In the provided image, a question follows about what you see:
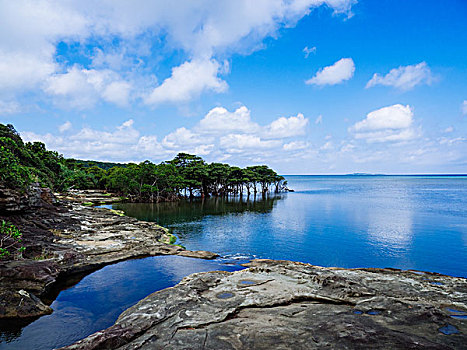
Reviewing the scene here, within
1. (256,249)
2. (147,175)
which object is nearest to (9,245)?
(256,249)

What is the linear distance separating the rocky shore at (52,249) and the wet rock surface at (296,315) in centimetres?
550

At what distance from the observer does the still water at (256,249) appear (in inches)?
488

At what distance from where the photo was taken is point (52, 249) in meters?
18.6

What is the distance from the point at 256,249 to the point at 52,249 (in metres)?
17.2

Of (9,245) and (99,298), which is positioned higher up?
(9,245)

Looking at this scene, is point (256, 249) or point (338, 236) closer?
point (256, 249)

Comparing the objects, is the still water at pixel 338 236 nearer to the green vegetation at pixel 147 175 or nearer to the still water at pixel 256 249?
the still water at pixel 256 249

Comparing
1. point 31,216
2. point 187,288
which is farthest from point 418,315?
point 31,216

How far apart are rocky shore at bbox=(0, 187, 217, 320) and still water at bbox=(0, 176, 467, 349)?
940mm

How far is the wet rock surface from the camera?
8.11m

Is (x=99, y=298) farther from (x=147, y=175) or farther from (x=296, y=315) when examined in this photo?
(x=147, y=175)

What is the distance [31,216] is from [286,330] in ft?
86.6

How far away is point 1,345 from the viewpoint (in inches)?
396

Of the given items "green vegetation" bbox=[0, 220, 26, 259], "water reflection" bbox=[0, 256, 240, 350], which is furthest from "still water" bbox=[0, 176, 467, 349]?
"green vegetation" bbox=[0, 220, 26, 259]
